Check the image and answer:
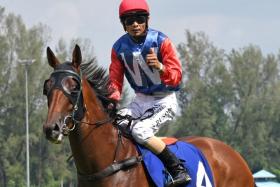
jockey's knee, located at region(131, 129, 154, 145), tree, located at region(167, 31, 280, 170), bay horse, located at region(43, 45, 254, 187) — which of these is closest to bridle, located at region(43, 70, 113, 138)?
bay horse, located at region(43, 45, 254, 187)

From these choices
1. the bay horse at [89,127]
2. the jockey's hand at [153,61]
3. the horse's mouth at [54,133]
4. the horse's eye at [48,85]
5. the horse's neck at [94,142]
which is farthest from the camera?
the jockey's hand at [153,61]

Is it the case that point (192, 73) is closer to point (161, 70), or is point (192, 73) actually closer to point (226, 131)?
point (226, 131)

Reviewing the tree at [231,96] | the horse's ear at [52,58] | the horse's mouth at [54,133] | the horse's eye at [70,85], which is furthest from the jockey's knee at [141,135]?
the tree at [231,96]

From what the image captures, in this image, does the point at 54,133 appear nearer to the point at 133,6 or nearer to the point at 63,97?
the point at 63,97

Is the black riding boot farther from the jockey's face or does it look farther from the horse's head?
the jockey's face

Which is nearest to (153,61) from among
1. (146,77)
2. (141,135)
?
(146,77)

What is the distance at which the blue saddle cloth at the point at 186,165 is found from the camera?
778cm

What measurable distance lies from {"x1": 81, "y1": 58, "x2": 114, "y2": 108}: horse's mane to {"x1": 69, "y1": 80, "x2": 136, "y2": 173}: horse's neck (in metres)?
0.16

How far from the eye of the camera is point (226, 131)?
73.8 m

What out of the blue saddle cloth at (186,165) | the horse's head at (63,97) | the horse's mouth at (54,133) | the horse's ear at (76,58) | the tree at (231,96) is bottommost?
the tree at (231,96)

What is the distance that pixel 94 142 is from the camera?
7469 millimetres

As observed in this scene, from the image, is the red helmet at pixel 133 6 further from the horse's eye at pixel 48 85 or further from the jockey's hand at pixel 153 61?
the horse's eye at pixel 48 85

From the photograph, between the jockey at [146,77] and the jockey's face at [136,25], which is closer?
the jockey at [146,77]

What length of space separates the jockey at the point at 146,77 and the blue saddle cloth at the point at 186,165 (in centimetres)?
9
